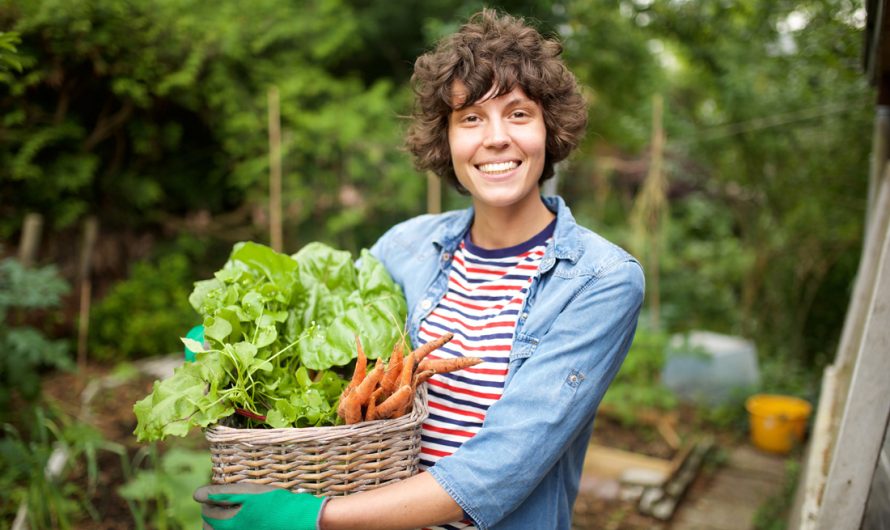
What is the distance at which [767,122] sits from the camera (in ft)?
18.7

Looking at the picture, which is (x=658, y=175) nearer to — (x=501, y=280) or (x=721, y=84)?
(x=721, y=84)

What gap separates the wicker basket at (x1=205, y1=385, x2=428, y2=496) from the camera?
1.26 metres

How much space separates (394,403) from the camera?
4.31ft

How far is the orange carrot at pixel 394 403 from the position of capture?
4.30 feet

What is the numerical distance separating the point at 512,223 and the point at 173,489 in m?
1.63

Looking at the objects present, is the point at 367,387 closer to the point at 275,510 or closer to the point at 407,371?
the point at 407,371

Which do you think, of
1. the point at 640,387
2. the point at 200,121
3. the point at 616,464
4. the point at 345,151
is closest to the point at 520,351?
the point at 616,464

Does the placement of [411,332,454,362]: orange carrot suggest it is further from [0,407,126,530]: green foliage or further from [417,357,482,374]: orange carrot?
[0,407,126,530]: green foliage

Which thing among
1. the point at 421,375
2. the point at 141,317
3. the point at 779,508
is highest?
the point at 421,375

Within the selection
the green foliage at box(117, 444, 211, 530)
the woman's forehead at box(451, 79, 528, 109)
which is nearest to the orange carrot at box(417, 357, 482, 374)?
the woman's forehead at box(451, 79, 528, 109)

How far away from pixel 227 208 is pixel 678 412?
4.05m

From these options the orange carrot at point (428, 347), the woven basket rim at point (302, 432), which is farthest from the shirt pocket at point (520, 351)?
the woven basket rim at point (302, 432)

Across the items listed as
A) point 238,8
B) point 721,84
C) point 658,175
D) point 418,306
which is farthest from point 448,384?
point 721,84

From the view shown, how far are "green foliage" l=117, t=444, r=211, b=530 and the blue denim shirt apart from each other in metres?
1.39
